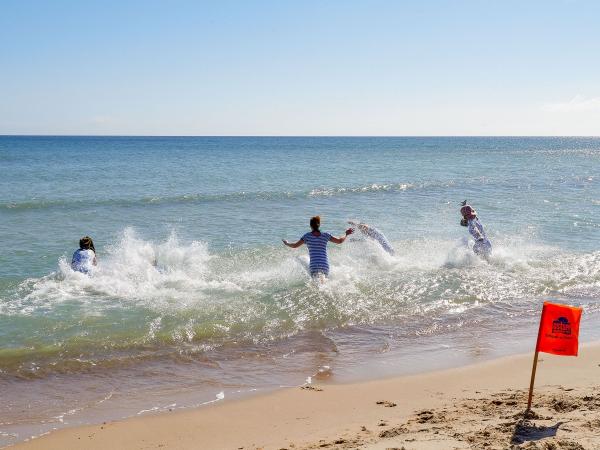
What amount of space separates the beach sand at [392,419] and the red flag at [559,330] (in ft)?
2.01

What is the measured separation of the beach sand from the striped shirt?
4.80m

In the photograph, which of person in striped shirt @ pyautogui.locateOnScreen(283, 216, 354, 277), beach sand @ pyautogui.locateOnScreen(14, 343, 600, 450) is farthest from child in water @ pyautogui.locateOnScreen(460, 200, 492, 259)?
beach sand @ pyautogui.locateOnScreen(14, 343, 600, 450)

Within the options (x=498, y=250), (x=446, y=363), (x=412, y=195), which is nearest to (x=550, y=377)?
(x=446, y=363)

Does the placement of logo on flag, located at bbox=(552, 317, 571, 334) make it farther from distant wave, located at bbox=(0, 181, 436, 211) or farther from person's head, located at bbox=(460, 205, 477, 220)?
distant wave, located at bbox=(0, 181, 436, 211)

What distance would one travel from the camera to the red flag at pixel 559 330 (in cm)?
609

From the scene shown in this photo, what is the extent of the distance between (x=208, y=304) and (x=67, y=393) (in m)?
3.95

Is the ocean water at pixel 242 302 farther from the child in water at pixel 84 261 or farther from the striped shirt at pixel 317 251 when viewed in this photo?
the striped shirt at pixel 317 251

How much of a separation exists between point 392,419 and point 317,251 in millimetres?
6215

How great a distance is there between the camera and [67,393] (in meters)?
7.29

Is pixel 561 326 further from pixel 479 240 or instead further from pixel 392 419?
pixel 479 240

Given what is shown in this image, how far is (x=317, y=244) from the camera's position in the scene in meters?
12.2

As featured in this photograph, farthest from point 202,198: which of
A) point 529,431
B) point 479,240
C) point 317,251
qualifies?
point 529,431

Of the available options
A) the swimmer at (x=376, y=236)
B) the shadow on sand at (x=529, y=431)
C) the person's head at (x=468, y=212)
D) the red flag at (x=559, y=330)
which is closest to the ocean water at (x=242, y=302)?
the swimmer at (x=376, y=236)

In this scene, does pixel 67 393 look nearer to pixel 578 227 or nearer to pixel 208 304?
pixel 208 304
